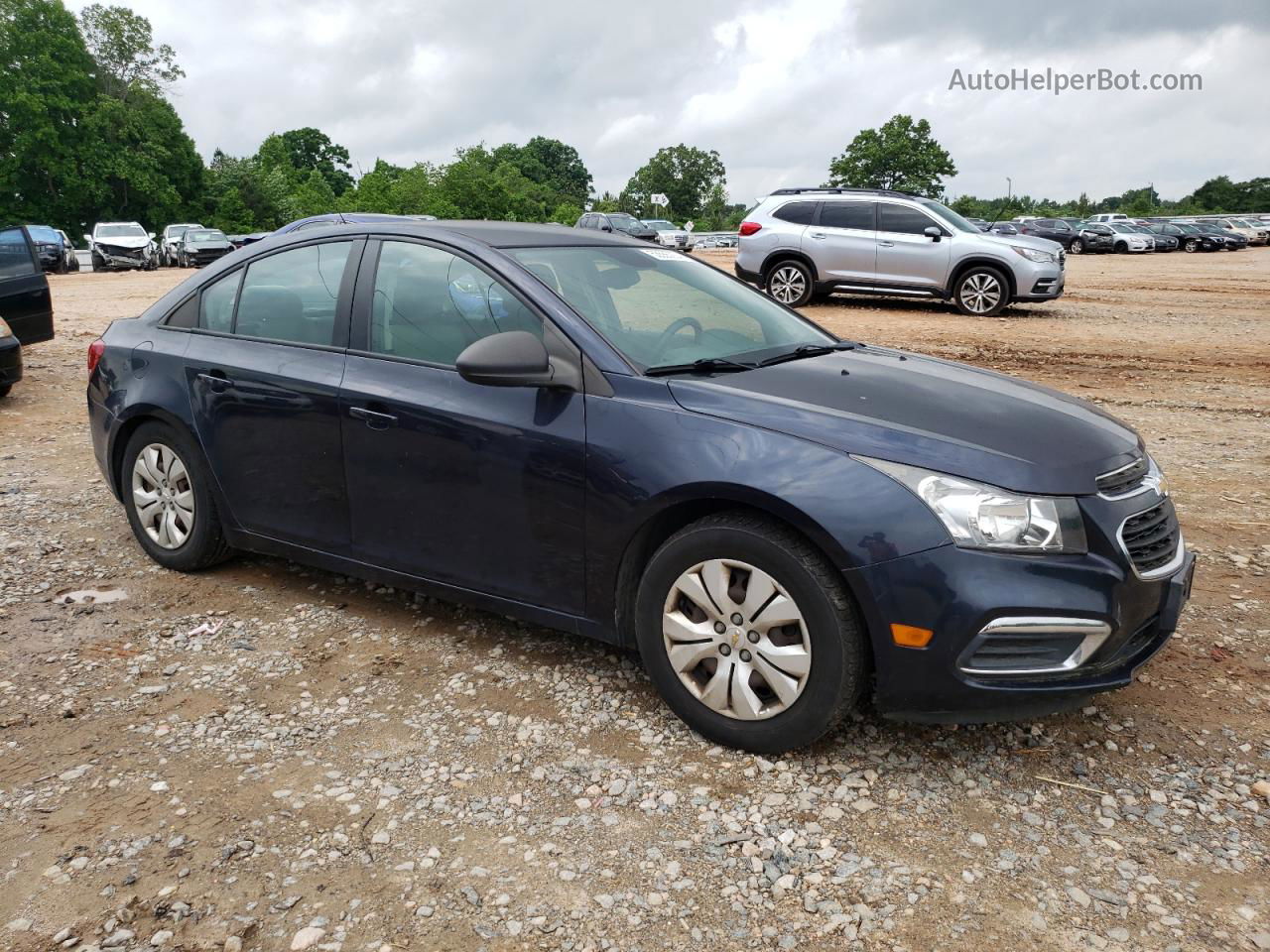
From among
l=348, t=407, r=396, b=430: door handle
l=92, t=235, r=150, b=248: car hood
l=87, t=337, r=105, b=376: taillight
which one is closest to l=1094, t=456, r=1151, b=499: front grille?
l=348, t=407, r=396, b=430: door handle

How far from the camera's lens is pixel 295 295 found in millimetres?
4387

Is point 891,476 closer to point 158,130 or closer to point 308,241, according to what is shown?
point 308,241

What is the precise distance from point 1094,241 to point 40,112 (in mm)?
51586

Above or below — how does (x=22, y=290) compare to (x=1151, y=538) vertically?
above

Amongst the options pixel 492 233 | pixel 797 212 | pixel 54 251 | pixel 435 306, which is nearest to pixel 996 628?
pixel 435 306

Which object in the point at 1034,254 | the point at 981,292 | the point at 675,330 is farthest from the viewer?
the point at 981,292

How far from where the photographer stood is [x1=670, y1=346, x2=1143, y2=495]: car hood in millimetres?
2992

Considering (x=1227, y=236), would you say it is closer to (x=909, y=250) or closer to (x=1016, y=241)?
(x=1016, y=241)

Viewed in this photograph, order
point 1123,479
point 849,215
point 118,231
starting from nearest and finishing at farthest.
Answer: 1. point 1123,479
2. point 849,215
3. point 118,231

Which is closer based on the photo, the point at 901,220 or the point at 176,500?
the point at 176,500

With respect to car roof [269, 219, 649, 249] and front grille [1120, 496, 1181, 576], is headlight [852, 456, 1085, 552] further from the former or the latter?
car roof [269, 219, 649, 249]

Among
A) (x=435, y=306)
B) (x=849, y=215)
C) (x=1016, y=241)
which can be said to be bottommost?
(x=435, y=306)

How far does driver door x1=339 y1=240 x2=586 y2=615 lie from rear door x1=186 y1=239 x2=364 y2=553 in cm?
11

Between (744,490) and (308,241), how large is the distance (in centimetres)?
238
